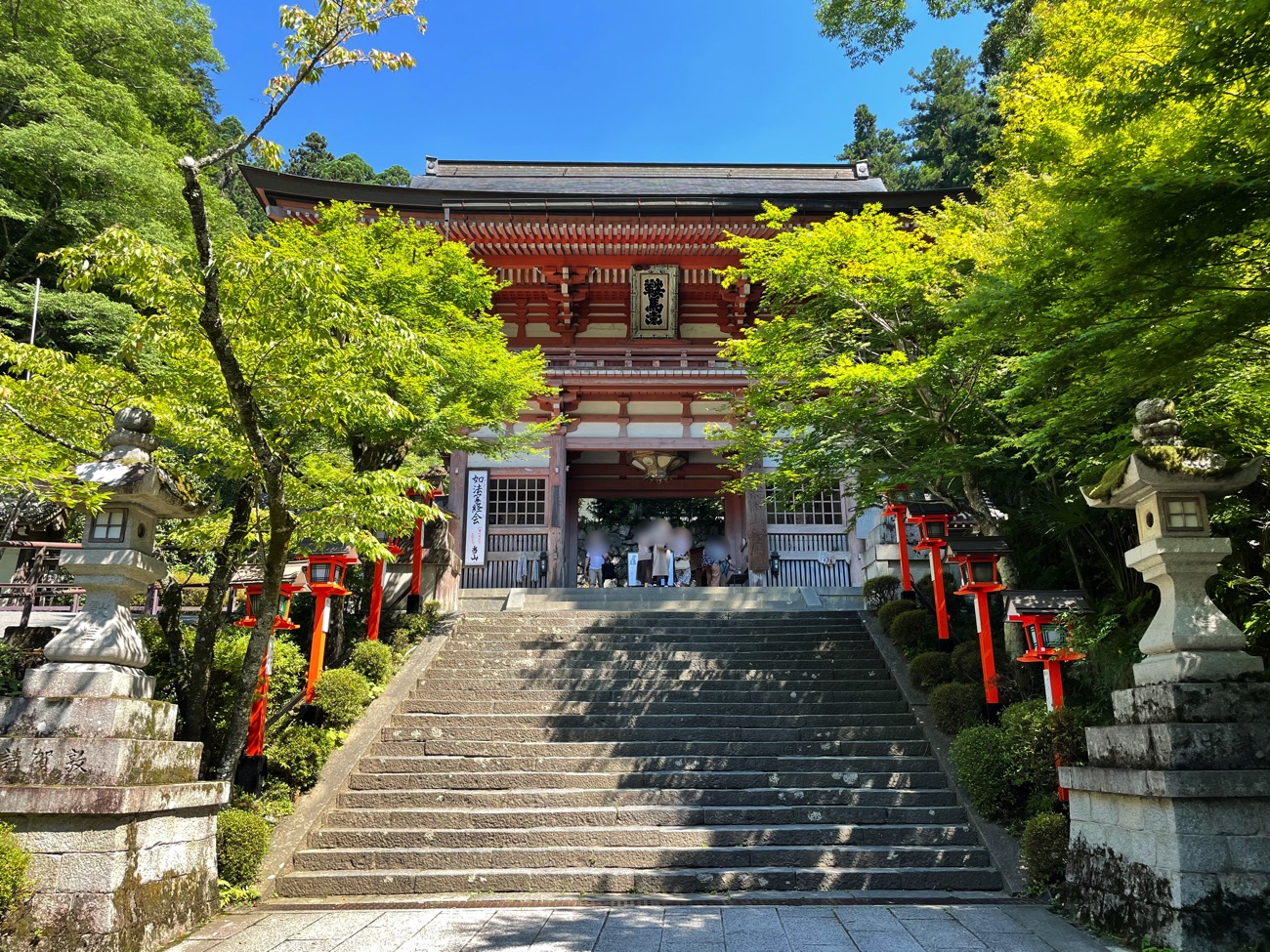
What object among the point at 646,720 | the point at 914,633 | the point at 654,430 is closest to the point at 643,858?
the point at 646,720

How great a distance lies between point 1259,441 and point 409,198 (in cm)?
1381

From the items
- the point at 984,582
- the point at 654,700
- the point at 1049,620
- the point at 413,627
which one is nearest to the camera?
the point at 1049,620

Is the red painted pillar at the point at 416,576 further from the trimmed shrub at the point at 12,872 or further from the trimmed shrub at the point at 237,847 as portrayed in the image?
the trimmed shrub at the point at 12,872

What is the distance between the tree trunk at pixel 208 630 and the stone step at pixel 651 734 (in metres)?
2.29

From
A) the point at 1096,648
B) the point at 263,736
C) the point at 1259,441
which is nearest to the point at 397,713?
the point at 263,736

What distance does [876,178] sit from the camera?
71.3 ft

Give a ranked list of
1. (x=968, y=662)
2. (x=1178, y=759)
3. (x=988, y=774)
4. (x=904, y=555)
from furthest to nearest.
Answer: (x=904, y=555), (x=968, y=662), (x=988, y=774), (x=1178, y=759)

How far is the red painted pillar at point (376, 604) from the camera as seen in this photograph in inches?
383

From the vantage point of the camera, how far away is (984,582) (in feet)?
25.7

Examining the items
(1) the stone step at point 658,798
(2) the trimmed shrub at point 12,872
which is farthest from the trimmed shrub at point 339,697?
(2) the trimmed shrub at point 12,872

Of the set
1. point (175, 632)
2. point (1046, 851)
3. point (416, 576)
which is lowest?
point (1046, 851)

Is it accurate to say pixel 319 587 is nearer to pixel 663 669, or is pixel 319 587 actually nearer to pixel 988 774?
pixel 663 669

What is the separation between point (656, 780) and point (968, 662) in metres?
3.73

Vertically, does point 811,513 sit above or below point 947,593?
above
